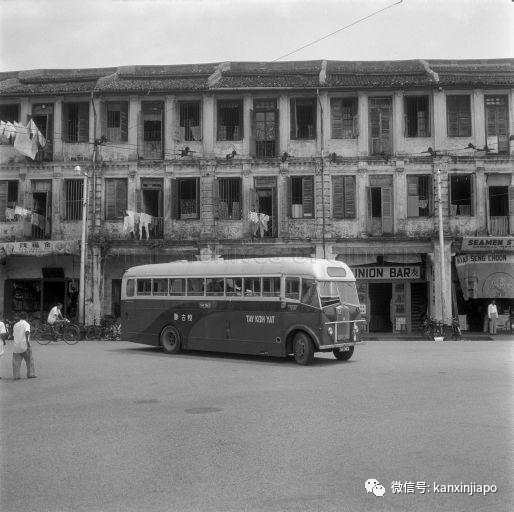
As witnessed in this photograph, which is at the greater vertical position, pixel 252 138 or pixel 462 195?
pixel 252 138

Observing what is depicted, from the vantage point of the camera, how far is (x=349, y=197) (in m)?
29.7

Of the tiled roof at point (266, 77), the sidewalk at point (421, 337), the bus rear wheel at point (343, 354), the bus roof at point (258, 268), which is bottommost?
the sidewalk at point (421, 337)

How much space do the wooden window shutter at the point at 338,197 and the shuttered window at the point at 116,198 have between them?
10.2 meters

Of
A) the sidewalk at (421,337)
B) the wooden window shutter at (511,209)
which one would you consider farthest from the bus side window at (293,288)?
the wooden window shutter at (511,209)

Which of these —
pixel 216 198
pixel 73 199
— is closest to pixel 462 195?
pixel 216 198

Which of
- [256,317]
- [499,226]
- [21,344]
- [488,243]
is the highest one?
[499,226]

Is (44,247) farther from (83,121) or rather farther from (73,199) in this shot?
(83,121)

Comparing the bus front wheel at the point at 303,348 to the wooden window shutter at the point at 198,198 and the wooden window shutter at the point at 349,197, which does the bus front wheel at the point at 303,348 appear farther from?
the wooden window shutter at the point at 198,198

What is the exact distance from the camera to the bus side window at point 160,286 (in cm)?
2073

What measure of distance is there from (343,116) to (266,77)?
439 centimetres

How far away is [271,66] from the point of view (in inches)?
1309

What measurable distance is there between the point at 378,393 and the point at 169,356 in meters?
9.41

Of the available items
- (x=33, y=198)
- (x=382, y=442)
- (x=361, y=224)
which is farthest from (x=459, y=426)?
(x=33, y=198)

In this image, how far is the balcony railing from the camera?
2881 centimetres
